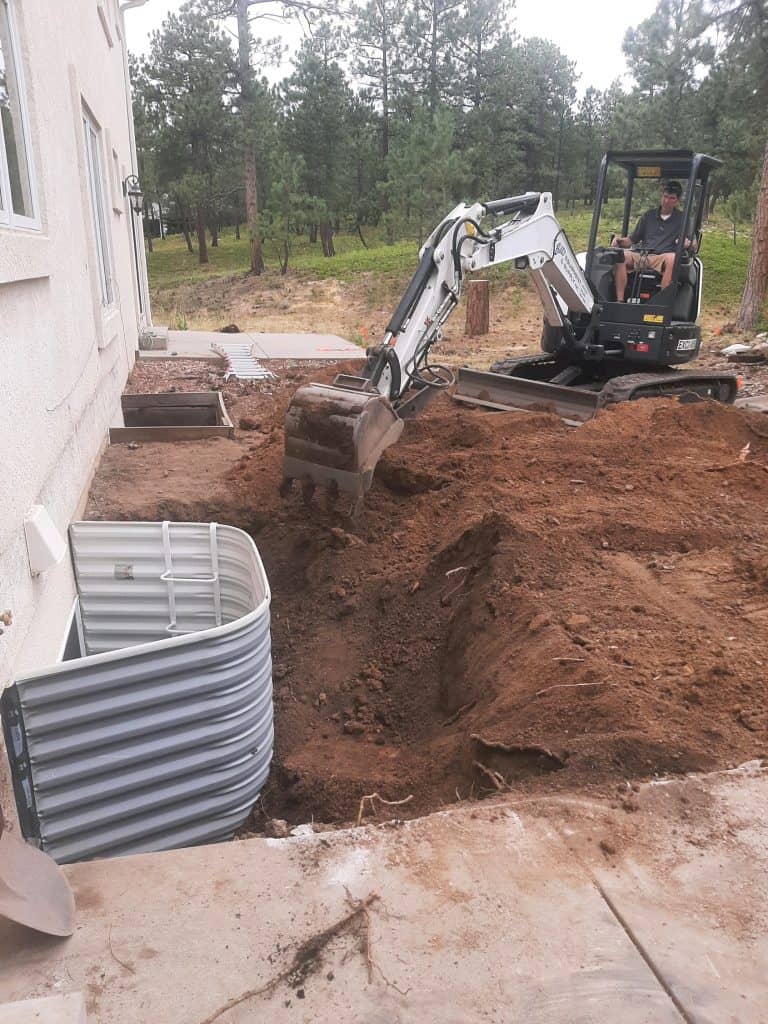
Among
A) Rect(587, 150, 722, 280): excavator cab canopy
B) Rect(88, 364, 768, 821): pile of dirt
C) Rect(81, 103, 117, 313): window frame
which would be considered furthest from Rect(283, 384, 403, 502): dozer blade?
Rect(587, 150, 722, 280): excavator cab canopy

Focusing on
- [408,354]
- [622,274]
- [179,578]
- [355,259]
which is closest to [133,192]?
[622,274]

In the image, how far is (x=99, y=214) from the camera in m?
8.22

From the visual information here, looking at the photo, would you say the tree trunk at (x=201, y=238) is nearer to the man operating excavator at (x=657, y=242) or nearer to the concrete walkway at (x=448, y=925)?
the man operating excavator at (x=657, y=242)

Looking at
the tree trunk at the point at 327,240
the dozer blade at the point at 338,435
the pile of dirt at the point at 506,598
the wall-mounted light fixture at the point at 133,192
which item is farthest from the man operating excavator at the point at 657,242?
the tree trunk at the point at 327,240

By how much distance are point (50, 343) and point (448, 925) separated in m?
3.65

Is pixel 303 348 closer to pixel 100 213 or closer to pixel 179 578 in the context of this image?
pixel 100 213

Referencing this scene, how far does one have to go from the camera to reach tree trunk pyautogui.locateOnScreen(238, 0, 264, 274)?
2895cm

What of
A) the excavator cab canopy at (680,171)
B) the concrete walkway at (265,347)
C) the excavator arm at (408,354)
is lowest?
the concrete walkway at (265,347)

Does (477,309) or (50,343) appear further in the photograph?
(477,309)

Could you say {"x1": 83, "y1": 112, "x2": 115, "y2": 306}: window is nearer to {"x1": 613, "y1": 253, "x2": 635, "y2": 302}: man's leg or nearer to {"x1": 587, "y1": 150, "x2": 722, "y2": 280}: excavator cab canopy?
{"x1": 587, "y1": 150, "x2": 722, "y2": 280}: excavator cab canopy

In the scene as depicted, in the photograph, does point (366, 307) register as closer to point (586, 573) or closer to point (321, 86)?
point (321, 86)

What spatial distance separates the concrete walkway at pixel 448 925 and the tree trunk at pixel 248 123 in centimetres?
3049

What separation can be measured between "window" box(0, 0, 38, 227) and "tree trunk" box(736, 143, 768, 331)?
15.0 meters

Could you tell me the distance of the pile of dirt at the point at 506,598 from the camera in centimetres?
317
